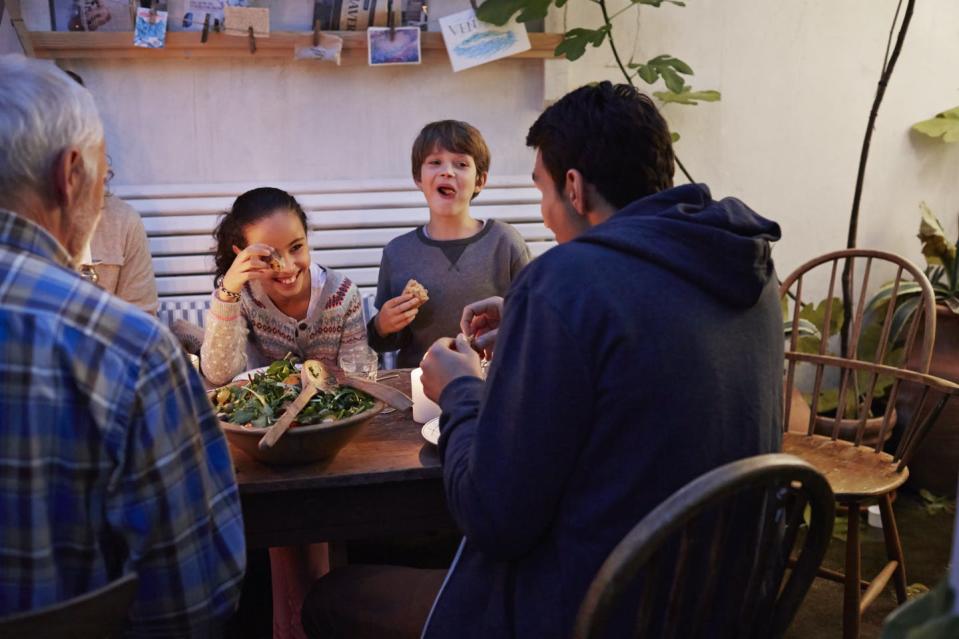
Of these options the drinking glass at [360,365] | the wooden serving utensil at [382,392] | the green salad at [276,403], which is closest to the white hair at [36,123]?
the green salad at [276,403]

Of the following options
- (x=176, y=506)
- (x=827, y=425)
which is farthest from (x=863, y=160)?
(x=176, y=506)

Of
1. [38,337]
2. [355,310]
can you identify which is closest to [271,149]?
[355,310]

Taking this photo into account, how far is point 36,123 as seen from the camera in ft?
3.36

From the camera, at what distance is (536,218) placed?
367 cm

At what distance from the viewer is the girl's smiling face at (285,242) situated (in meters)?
2.37

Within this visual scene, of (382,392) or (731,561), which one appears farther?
(382,392)

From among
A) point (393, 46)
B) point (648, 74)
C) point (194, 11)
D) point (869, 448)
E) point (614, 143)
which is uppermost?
point (194, 11)

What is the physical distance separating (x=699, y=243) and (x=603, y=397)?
238 mm

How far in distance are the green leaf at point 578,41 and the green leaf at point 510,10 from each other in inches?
5.0

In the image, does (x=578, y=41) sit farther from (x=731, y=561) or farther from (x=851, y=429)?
(x=731, y=561)

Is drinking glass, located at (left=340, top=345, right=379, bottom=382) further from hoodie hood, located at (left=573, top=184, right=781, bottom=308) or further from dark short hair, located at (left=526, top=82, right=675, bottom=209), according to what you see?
hoodie hood, located at (left=573, top=184, right=781, bottom=308)

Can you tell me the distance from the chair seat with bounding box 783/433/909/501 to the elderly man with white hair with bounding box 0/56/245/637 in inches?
A: 62.1

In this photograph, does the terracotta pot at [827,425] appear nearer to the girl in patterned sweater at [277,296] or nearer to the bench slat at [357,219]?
the bench slat at [357,219]

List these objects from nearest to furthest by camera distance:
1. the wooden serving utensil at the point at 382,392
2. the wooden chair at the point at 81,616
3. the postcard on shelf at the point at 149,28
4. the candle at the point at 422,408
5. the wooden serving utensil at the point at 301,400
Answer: the wooden chair at the point at 81,616, the wooden serving utensil at the point at 301,400, the wooden serving utensil at the point at 382,392, the candle at the point at 422,408, the postcard on shelf at the point at 149,28
